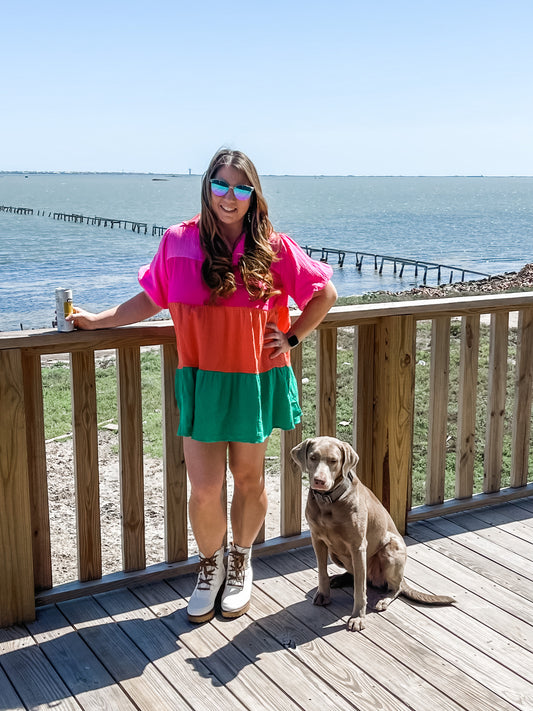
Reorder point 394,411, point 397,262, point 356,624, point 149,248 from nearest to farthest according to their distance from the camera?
point 356,624 → point 394,411 → point 397,262 → point 149,248

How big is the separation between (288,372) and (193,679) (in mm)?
1215

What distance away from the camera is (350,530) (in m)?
3.06

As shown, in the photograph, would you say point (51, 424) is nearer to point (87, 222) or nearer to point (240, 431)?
point (240, 431)

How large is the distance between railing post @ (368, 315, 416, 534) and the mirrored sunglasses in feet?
3.69

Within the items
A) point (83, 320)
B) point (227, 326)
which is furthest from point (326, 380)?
point (83, 320)

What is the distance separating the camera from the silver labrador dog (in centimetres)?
298

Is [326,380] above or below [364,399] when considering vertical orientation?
above

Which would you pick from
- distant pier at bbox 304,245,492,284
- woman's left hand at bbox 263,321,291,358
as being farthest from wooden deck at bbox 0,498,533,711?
distant pier at bbox 304,245,492,284

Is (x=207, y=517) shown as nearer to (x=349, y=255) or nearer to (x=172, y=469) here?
(x=172, y=469)

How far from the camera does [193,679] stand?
2.77m

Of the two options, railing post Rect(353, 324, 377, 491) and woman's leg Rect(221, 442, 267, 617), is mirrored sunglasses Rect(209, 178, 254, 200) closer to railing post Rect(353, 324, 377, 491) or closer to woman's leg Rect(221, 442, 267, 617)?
woman's leg Rect(221, 442, 267, 617)

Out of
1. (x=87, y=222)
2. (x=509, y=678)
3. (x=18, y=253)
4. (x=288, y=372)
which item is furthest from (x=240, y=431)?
(x=87, y=222)

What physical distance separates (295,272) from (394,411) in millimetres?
1082

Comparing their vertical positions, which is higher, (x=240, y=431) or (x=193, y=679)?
(x=240, y=431)
